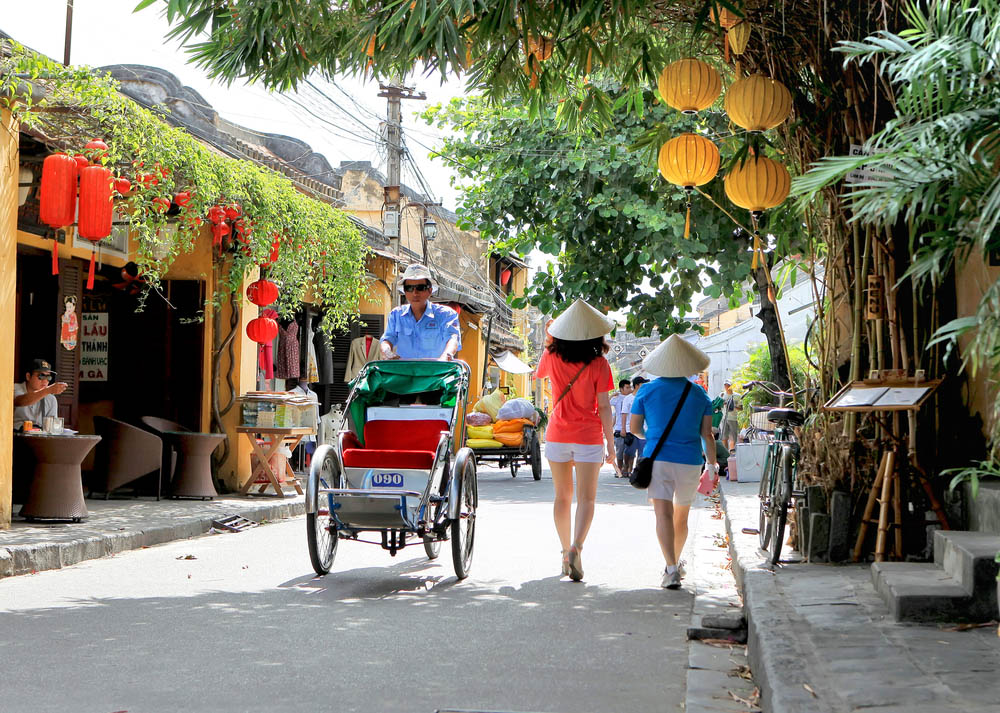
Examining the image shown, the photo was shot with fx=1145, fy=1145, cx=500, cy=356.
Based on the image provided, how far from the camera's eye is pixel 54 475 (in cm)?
1032

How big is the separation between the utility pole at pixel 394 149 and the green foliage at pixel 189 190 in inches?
373

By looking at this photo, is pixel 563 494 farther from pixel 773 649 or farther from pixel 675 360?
pixel 773 649

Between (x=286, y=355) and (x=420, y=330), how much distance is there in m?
9.53

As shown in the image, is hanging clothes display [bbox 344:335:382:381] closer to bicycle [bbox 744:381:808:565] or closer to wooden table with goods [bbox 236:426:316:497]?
wooden table with goods [bbox 236:426:316:497]

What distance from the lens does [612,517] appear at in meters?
13.1

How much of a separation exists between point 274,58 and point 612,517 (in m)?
7.25

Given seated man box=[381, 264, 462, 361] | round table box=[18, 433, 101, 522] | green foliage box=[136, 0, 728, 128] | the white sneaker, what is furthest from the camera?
round table box=[18, 433, 101, 522]

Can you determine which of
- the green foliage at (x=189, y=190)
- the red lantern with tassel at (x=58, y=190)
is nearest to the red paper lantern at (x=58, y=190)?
the red lantern with tassel at (x=58, y=190)

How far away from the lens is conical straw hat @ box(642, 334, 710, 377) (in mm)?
8102

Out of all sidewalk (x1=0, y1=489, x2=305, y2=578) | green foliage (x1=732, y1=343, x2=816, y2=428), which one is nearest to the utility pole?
green foliage (x1=732, y1=343, x2=816, y2=428)

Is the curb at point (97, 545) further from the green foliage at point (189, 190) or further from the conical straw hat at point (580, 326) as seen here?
the conical straw hat at point (580, 326)

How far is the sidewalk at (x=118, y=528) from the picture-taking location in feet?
28.3

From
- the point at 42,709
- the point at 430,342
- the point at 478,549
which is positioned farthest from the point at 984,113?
the point at 478,549

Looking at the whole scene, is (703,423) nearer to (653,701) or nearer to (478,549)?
(478,549)
